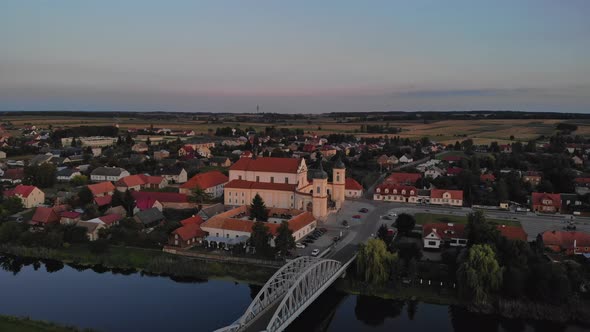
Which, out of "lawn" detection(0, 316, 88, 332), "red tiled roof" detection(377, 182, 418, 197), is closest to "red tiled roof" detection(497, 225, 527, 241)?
"red tiled roof" detection(377, 182, 418, 197)

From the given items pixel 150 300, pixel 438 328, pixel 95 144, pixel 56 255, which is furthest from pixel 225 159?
pixel 438 328

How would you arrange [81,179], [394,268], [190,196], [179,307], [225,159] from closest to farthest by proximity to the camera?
[179,307]
[394,268]
[190,196]
[81,179]
[225,159]

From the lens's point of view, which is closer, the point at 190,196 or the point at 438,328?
the point at 438,328

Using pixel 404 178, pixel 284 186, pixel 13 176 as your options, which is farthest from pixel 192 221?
pixel 13 176

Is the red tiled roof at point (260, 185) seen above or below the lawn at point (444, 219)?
above

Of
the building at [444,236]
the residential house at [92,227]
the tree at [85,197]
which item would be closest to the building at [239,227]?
the residential house at [92,227]

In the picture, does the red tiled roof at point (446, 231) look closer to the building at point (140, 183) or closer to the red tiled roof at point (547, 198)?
the red tiled roof at point (547, 198)

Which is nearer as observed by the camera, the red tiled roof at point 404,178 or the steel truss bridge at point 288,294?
the steel truss bridge at point 288,294

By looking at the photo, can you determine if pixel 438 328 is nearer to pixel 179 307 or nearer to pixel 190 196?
pixel 179 307
